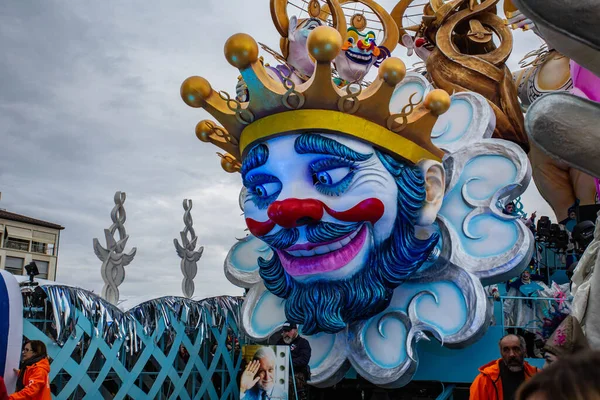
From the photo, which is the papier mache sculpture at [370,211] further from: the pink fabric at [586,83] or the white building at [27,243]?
the white building at [27,243]

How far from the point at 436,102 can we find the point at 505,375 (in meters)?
2.39

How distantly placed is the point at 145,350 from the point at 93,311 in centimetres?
64

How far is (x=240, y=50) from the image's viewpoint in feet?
15.9

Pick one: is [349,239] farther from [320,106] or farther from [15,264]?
[15,264]

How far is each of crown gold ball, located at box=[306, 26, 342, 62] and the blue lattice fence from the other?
110 inches

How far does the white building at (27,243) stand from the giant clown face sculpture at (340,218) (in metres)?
21.9

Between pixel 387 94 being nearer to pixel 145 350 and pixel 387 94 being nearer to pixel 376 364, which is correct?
pixel 376 364

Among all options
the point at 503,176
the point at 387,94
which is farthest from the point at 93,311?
the point at 503,176

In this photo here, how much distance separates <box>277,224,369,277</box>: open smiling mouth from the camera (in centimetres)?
506

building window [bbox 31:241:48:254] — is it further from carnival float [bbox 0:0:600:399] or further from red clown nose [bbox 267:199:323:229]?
red clown nose [bbox 267:199:323:229]

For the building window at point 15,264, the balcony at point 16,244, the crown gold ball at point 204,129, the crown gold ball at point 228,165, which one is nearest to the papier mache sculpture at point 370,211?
the crown gold ball at point 204,129

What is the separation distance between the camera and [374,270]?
5.19 m

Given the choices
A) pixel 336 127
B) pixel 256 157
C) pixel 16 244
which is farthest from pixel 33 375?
pixel 16 244

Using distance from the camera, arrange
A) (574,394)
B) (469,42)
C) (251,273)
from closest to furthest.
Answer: (574,394) < (251,273) < (469,42)
